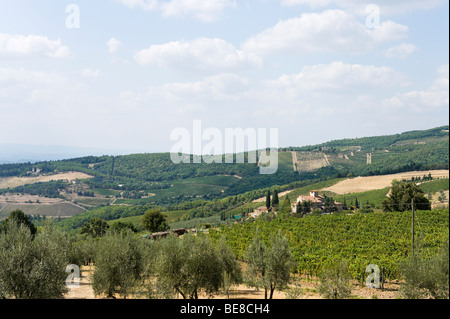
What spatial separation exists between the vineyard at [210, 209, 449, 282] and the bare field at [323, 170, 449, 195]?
4818cm

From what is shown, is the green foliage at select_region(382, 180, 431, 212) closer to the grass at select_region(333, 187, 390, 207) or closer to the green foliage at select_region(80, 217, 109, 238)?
the grass at select_region(333, 187, 390, 207)

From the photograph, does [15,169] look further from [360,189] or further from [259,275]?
[259,275]

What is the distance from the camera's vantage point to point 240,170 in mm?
165375

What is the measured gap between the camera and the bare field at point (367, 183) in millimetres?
89250

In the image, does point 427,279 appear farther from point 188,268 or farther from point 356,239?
point 356,239

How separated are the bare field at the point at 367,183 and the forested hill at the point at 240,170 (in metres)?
10.3

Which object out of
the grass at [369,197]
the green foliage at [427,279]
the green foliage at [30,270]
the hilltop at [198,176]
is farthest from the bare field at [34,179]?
the green foliage at [427,279]

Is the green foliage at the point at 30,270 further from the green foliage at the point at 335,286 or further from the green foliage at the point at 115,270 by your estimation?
the green foliage at the point at 335,286

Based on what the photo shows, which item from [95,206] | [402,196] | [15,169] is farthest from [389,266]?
[15,169]

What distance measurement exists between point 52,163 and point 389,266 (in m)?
203

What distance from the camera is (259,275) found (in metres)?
18.2

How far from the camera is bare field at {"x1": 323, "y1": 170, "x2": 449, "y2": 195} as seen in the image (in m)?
89.2

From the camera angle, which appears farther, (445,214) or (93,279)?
(445,214)

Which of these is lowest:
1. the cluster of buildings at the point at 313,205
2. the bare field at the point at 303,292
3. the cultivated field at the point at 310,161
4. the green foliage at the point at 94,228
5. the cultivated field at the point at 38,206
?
the cultivated field at the point at 38,206
